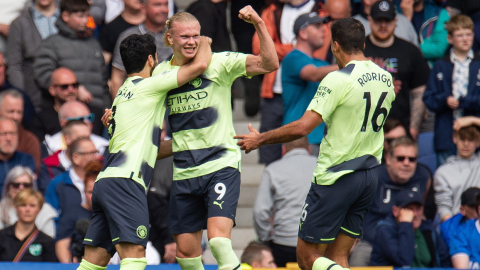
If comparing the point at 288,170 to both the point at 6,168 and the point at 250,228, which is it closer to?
the point at 250,228

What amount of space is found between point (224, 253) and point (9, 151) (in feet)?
12.4

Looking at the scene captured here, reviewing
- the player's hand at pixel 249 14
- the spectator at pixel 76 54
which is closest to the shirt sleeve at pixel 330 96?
the player's hand at pixel 249 14

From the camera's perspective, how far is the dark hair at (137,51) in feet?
19.8

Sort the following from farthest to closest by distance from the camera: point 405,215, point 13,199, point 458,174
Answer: point 458,174 < point 13,199 < point 405,215

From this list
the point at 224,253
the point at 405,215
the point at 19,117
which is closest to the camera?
the point at 224,253

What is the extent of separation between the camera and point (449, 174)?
28.8 ft

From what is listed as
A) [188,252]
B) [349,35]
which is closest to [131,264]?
[188,252]

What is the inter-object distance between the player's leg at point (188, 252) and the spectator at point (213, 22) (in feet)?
12.7

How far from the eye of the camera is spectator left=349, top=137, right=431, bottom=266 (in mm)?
8242

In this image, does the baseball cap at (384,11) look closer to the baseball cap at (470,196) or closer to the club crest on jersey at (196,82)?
the baseball cap at (470,196)

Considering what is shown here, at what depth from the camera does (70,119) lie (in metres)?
8.95

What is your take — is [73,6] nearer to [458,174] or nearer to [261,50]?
[261,50]

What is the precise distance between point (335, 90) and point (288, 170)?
82.9 inches

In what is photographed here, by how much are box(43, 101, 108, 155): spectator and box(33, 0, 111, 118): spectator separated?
1.38 ft
